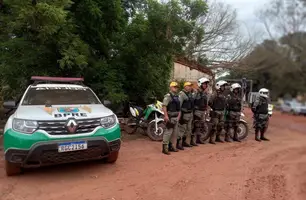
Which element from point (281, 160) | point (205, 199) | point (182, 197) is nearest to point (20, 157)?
point (182, 197)

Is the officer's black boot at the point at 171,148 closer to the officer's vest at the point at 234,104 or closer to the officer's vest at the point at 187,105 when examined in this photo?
the officer's vest at the point at 187,105

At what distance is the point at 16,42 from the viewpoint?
8539mm

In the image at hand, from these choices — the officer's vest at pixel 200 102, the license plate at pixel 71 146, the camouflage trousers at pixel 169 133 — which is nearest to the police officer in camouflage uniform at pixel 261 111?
the officer's vest at pixel 200 102

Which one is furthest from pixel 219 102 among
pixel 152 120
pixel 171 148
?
pixel 171 148

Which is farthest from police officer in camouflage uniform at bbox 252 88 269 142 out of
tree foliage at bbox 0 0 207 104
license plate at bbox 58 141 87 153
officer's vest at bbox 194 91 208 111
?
license plate at bbox 58 141 87 153

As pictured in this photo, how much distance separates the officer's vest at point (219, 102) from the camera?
888 cm

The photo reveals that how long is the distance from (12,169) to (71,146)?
120 centimetres

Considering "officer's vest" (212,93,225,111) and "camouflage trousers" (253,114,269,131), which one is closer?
"officer's vest" (212,93,225,111)

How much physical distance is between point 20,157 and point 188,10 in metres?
6.94

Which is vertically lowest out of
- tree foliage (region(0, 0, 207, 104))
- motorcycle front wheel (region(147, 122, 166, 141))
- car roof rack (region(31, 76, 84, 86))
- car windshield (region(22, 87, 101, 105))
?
motorcycle front wheel (region(147, 122, 166, 141))

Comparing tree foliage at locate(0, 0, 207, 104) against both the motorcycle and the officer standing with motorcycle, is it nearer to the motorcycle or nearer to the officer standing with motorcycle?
the motorcycle

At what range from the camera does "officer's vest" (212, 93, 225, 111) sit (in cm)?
888

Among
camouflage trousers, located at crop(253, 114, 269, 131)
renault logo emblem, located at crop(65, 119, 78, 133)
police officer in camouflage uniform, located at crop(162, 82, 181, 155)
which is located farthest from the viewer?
camouflage trousers, located at crop(253, 114, 269, 131)

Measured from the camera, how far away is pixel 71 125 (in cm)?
502
